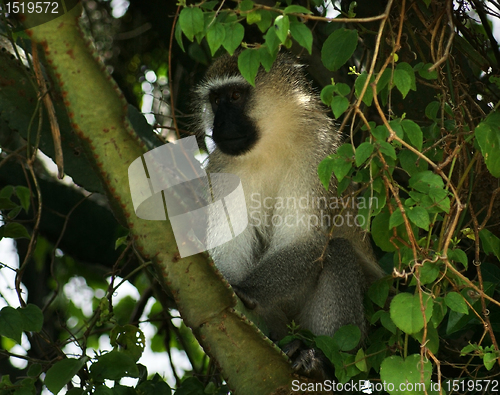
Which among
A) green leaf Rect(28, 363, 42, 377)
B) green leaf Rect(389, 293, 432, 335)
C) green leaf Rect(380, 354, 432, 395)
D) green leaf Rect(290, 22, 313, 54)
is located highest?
green leaf Rect(290, 22, 313, 54)

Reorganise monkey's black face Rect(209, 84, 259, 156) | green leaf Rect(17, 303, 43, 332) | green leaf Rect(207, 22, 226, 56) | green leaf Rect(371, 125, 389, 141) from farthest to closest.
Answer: monkey's black face Rect(209, 84, 259, 156) → green leaf Rect(17, 303, 43, 332) → green leaf Rect(371, 125, 389, 141) → green leaf Rect(207, 22, 226, 56)

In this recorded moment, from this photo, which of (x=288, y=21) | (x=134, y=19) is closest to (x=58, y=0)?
(x=288, y=21)

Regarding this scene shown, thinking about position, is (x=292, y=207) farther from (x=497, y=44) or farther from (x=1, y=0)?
(x=1, y=0)

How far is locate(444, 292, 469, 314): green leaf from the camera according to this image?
2.17 m

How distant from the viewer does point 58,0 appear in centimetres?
208

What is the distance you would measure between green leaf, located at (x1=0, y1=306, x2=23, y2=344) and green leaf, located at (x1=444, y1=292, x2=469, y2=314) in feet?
5.66

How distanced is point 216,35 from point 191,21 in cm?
10

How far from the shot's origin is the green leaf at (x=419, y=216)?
2088mm

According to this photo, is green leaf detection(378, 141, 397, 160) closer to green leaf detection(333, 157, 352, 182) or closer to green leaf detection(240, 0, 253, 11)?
green leaf detection(333, 157, 352, 182)

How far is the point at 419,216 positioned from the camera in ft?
6.93

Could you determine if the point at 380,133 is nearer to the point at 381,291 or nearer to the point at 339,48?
the point at 339,48

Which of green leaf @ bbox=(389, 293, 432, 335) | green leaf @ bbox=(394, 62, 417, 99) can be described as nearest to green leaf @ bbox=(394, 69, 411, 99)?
green leaf @ bbox=(394, 62, 417, 99)

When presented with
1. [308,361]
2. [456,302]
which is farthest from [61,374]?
[456,302]

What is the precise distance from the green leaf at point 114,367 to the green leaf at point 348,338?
0.90 metres
